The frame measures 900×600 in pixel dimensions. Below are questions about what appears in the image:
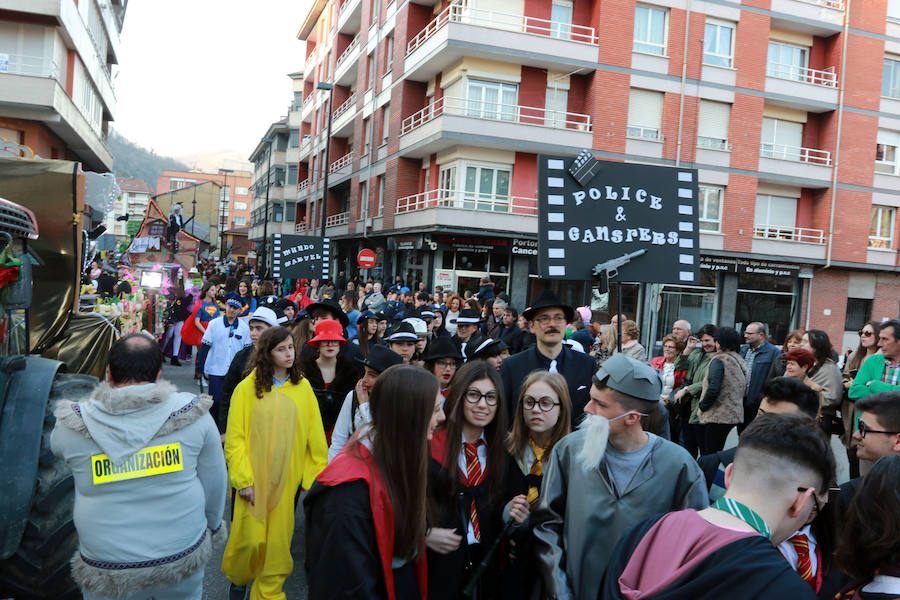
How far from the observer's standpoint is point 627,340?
354 inches

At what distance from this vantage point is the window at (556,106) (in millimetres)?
24188

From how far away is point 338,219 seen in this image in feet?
120

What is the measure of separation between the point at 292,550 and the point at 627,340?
5345 mm

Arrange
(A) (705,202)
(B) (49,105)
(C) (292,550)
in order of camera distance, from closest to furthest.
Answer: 1. (C) (292,550)
2. (B) (49,105)
3. (A) (705,202)

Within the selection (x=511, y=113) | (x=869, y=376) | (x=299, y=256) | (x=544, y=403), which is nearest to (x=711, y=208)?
(x=511, y=113)

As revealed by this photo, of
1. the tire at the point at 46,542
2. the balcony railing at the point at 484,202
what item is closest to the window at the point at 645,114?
the balcony railing at the point at 484,202

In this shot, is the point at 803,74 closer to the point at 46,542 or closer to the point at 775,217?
the point at 775,217

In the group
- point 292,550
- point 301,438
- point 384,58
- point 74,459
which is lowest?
point 292,550

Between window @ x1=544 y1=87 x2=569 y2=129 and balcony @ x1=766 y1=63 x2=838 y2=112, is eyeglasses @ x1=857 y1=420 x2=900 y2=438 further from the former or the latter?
balcony @ x1=766 y1=63 x2=838 y2=112

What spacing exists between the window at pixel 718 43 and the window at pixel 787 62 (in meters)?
2.02

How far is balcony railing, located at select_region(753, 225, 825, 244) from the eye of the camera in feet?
88.4

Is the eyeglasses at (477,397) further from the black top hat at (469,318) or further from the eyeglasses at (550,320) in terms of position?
the black top hat at (469,318)

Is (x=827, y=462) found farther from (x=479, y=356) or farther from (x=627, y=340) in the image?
(x=627, y=340)

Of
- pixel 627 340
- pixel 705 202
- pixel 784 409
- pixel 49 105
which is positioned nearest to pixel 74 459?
pixel 784 409
